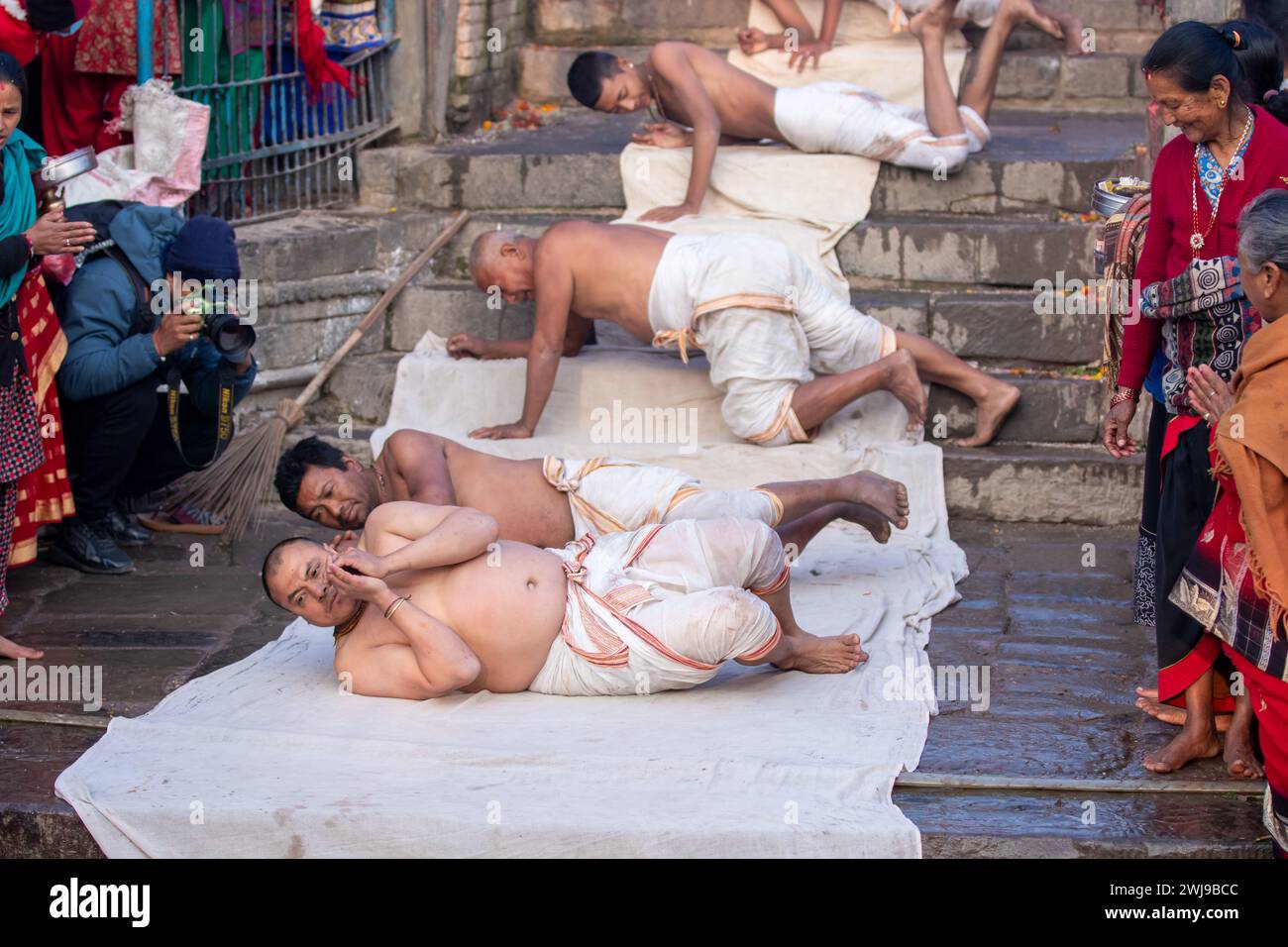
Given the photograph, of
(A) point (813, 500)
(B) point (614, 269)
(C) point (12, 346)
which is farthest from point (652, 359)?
(C) point (12, 346)

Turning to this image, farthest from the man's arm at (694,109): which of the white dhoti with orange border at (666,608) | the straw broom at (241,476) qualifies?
the white dhoti with orange border at (666,608)

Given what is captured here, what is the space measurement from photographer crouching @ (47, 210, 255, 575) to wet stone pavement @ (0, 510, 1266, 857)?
25cm

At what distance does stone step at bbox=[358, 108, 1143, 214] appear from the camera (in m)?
7.18

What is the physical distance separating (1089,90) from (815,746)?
5.87 meters

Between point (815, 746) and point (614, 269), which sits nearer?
point (815, 746)

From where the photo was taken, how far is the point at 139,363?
5.70m

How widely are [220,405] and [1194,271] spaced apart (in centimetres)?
358

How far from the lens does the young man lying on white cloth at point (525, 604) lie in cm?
429

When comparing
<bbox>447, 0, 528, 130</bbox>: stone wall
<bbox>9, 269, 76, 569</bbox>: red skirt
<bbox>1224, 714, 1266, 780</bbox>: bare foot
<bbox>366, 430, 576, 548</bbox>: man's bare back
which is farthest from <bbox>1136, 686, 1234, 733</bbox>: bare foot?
<bbox>447, 0, 528, 130</bbox>: stone wall


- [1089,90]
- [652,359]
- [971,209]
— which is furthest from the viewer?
[1089,90]

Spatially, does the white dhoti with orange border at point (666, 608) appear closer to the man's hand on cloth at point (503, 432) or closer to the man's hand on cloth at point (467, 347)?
the man's hand on cloth at point (503, 432)
